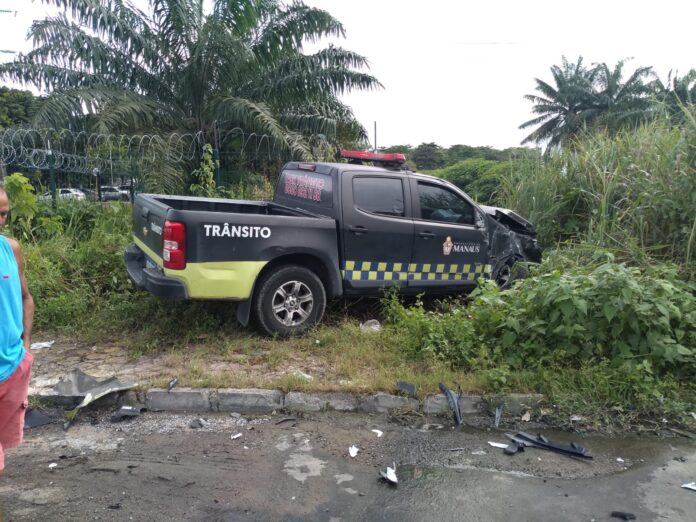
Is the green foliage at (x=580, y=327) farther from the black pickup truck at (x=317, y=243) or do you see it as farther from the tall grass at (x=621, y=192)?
the tall grass at (x=621, y=192)

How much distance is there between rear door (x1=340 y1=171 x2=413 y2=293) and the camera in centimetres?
575

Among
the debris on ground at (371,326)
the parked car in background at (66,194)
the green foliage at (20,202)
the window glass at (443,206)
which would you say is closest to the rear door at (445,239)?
the window glass at (443,206)

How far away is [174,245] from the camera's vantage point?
479cm

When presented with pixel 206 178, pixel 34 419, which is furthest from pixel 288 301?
pixel 206 178

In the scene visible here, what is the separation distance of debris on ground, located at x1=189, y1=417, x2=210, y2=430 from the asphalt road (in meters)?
0.04

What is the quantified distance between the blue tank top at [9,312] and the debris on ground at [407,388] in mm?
2778

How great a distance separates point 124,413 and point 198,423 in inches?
22.3

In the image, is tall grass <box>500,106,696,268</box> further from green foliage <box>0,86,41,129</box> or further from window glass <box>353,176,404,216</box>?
green foliage <box>0,86,41,129</box>

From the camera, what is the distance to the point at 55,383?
14.7 ft

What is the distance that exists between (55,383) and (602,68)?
5319 cm

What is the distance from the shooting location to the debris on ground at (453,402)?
423 centimetres

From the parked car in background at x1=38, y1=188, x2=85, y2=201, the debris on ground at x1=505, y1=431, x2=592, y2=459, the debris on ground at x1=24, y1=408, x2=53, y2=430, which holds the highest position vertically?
the parked car in background at x1=38, y1=188, x2=85, y2=201

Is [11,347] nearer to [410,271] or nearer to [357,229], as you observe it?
[357,229]

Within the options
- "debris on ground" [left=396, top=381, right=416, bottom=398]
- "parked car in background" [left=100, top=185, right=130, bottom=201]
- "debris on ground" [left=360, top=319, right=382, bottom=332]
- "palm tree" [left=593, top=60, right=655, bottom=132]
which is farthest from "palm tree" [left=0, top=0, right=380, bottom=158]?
"palm tree" [left=593, top=60, right=655, bottom=132]
